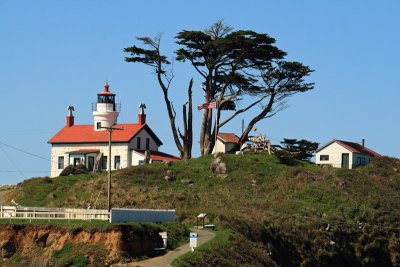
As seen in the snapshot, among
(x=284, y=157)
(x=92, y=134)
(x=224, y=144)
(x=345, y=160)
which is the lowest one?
(x=345, y=160)

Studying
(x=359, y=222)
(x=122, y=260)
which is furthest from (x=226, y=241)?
(x=359, y=222)

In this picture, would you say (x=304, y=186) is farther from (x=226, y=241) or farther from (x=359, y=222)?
(x=226, y=241)

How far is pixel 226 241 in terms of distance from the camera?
51.6m

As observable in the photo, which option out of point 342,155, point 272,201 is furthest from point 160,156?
point 272,201

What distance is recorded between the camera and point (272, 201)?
217ft

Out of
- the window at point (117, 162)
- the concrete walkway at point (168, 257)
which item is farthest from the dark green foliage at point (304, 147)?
the concrete walkway at point (168, 257)

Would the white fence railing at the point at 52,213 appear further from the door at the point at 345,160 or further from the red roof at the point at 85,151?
the door at the point at 345,160

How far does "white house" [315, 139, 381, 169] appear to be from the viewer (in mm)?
81875

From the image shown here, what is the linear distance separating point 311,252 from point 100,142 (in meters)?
29.1

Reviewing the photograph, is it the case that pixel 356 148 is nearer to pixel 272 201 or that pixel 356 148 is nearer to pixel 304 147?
pixel 304 147

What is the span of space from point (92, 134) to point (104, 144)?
2602 mm

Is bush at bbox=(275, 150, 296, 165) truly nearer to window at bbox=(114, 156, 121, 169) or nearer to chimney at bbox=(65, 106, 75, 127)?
window at bbox=(114, 156, 121, 169)

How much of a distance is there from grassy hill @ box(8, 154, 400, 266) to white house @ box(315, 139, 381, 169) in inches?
125

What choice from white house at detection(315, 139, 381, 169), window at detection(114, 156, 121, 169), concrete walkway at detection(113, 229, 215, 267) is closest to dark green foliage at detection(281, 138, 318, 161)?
white house at detection(315, 139, 381, 169)
